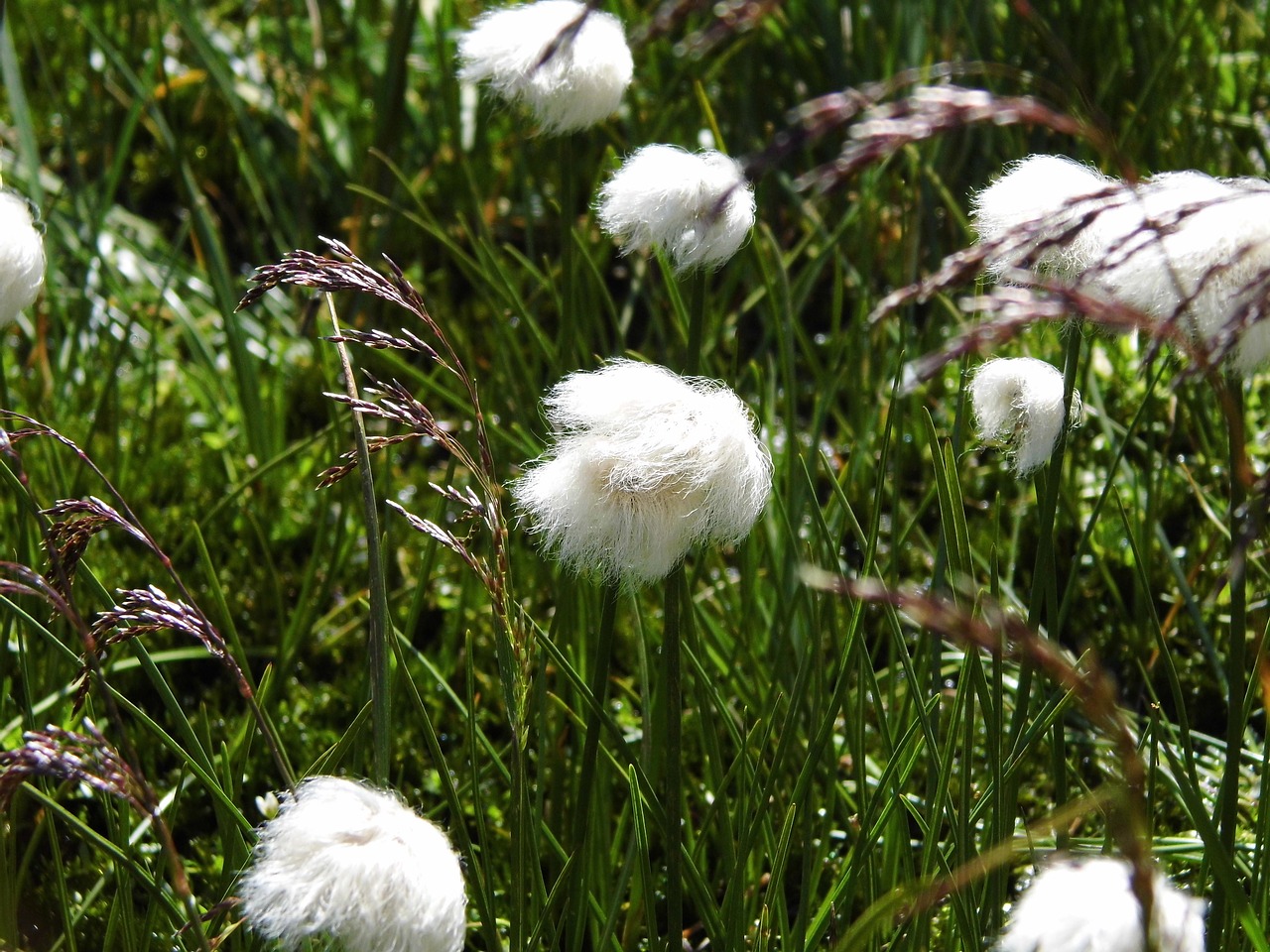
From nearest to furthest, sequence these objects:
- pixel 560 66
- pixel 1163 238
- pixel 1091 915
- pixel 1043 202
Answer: pixel 1091 915, pixel 1163 238, pixel 1043 202, pixel 560 66

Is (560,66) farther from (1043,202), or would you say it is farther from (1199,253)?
(1199,253)

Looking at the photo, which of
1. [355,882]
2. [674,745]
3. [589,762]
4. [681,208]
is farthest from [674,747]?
[681,208]

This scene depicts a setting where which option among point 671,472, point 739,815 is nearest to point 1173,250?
point 671,472

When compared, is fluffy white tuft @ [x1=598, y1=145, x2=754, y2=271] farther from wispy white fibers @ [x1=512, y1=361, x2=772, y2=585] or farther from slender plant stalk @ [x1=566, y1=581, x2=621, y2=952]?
slender plant stalk @ [x1=566, y1=581, x2=621, y2=952]

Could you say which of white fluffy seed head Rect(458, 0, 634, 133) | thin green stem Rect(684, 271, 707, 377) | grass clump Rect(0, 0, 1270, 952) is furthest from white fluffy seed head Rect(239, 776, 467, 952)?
white fluffy seed head Rect(458, 0, 634, 133)

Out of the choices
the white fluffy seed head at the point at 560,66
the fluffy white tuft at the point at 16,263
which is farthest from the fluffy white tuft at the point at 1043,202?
the fluffy white tuft at the point at 16,263

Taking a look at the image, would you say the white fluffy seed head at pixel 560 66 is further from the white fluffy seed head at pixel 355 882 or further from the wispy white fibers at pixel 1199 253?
the white fluffy seed head at pixel 355 882
